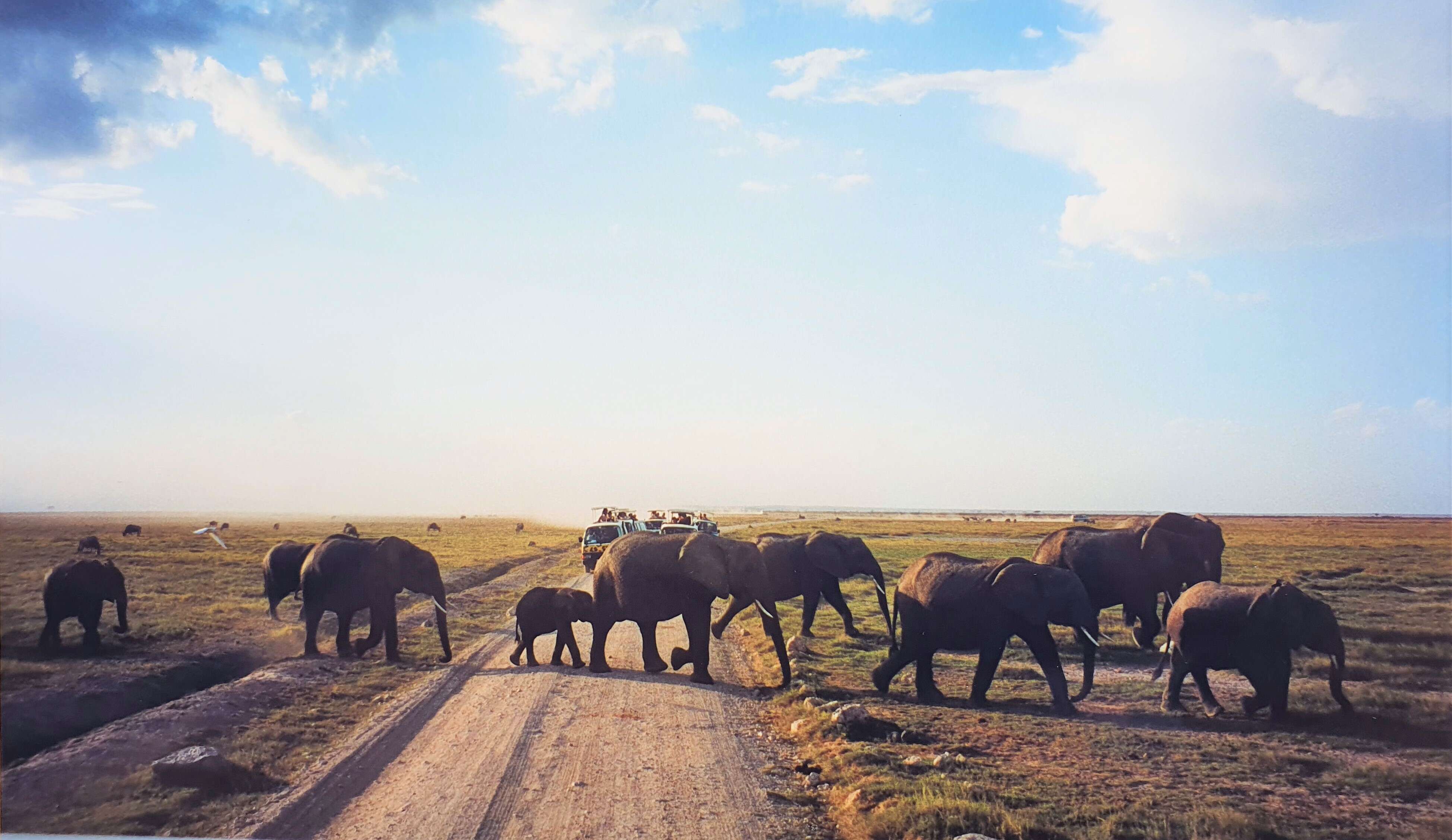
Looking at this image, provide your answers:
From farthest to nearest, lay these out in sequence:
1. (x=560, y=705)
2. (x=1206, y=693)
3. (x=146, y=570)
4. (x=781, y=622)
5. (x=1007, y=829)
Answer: (x=781, y=622)
(x=146, y=570)
(x=560, y=705)
(x=1206, y=693)
(x=1007, y=829)

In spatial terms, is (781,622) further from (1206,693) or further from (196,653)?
(196,653)

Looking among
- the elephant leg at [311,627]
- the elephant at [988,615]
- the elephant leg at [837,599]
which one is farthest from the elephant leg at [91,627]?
the elephant leg at [837,599]

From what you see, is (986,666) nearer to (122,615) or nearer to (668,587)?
(668,587)

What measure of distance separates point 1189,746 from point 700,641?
680cm

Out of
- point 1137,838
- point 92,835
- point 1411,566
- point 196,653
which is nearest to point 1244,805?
point 1137,838

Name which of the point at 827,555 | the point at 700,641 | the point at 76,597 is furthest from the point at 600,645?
the point at 76,597

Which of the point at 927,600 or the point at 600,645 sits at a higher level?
the point at 927,600

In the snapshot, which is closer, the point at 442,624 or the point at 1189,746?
the point at 1189,746

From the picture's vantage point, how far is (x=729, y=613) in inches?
576

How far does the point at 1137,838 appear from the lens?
647 centimetres

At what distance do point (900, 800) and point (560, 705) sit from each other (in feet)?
17.1

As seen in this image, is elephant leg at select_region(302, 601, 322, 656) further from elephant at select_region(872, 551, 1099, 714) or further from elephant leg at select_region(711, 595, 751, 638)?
elephant at select_region(872, 551, 1099, 714)

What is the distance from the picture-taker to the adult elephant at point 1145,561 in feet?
42.6

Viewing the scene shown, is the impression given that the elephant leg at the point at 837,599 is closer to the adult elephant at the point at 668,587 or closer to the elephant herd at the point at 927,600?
the elephant herd at the point at 927,600
